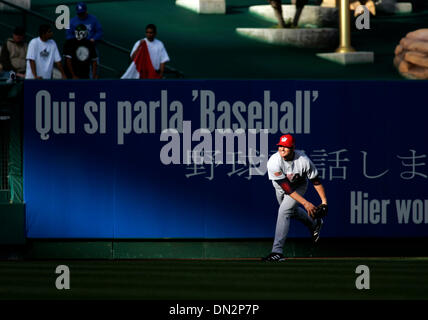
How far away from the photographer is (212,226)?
1424 centimetres

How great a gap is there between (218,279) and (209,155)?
2676 millimetres

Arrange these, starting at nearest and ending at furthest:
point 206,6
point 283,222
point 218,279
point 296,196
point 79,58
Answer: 1. point 218,279
2. point 296,196
3. point 283,222
4. point 79,58
5. point 206,6

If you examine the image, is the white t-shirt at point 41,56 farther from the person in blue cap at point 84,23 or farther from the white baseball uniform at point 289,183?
the white baseball uniform at point 289,183

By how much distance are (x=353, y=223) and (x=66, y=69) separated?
19.7ft

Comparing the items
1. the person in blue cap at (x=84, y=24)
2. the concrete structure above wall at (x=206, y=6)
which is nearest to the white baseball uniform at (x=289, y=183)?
the person in blue cap at (x=84, y=24)

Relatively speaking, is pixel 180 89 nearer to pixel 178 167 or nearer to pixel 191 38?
pixel 178 167

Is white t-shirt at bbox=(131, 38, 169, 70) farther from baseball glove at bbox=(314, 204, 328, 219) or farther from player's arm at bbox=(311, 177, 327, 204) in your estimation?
baseball glove at bbox=(314, 204, 328, 219)

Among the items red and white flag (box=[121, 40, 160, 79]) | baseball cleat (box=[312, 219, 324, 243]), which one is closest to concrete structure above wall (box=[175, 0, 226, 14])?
red and white flag (box=[121, 40, 160, 79])

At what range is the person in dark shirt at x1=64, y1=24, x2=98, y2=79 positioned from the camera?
16.8m

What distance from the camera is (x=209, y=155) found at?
46.6ft

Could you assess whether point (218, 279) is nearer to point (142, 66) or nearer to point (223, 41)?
point (142, 66)

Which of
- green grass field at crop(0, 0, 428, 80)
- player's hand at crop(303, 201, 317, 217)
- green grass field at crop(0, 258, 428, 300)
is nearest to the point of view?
green grass field at crop(0, 258, 428, 300)

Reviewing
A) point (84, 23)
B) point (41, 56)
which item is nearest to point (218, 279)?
point (41, 56)

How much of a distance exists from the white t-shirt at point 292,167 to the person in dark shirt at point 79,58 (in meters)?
4.76
